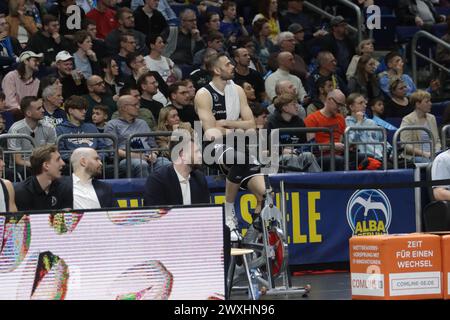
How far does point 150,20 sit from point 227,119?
6105 mm

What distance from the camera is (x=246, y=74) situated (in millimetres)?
17281

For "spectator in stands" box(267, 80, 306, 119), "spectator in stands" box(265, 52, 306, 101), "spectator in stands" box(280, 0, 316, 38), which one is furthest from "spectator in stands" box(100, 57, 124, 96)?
"spectator in stands" box(280, 0, 316, 38)

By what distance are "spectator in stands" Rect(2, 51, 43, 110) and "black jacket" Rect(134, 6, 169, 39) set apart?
3198 mm

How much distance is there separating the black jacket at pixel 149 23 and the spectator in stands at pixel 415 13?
5.13 meters

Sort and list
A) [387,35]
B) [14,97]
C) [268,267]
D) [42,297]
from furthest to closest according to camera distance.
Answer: [387,35] → [14,97] → [268,267] → [42,297]

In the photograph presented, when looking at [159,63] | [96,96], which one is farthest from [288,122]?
[159,63]

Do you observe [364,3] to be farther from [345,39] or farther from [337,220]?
[337,220]

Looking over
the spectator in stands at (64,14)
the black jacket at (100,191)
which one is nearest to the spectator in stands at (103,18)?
the spectator in stands at (64,14)

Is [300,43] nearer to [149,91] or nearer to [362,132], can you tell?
[149,91]

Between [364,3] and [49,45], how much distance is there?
705 centimetres

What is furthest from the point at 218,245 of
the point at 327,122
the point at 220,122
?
the point at 327,122

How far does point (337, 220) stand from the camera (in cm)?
1404

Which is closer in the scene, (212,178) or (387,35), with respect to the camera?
(212,178)

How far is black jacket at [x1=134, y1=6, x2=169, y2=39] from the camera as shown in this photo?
1834 centimetres
